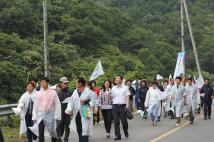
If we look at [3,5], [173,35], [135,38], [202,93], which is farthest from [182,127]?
[173,35]

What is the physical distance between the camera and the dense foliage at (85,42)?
40875mm

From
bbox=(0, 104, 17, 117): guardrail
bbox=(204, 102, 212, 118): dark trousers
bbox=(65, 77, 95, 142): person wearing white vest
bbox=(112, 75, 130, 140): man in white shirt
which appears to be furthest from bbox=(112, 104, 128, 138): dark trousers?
bbox=(204, 102, 212, 118): dark trousers

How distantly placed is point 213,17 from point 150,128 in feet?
252

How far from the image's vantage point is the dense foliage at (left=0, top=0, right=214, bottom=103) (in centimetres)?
4088

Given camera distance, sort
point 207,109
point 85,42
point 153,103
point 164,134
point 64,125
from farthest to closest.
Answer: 1. point 85,42
2. point 207,109
3. point 153,103
4. point 164,134
5. point 64,125

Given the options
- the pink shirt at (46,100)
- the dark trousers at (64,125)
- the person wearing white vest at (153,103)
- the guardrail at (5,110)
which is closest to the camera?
the pink shirt at (46,100)

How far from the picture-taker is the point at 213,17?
9312 cm

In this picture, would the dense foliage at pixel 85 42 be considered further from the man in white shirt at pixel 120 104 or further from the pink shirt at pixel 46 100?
the pink shirt at pixel 46 100

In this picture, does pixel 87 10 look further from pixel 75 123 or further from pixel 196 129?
pixel 75 123

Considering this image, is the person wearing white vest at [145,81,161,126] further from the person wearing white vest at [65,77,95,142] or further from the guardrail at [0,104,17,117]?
the person wearing white vest at [65,77,95,142]

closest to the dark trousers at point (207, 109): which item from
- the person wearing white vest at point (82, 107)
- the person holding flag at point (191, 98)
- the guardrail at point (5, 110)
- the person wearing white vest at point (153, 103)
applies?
the person holding flag at point (191, 98)

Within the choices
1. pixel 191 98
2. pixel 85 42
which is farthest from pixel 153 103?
pixel 85 42

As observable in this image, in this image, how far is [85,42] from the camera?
56500 mm

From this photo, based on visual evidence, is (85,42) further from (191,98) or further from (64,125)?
(64,125)
